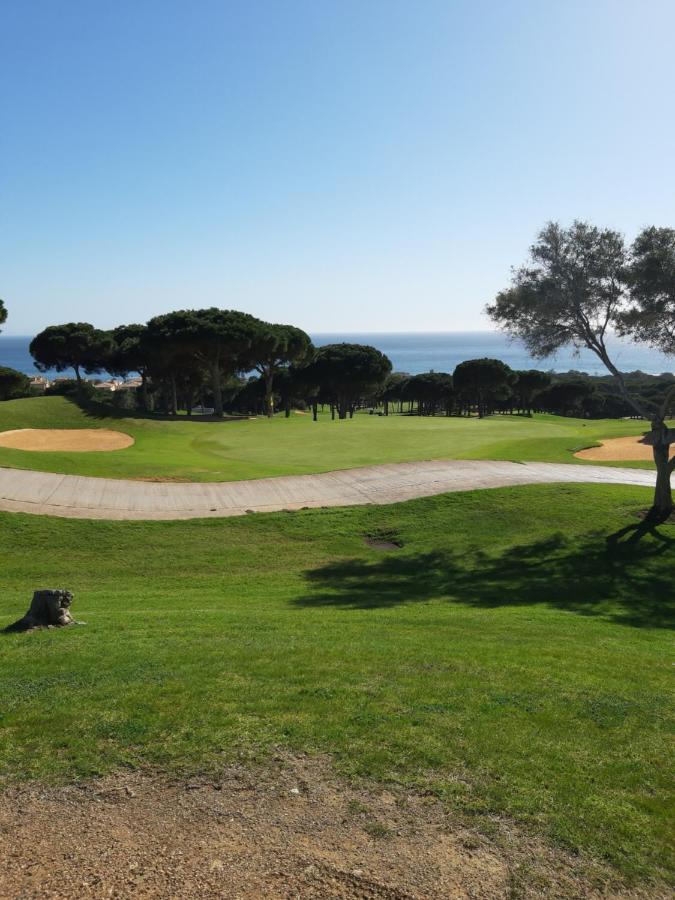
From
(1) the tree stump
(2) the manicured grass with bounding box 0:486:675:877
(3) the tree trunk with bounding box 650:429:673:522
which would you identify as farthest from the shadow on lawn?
(1) the tree stump

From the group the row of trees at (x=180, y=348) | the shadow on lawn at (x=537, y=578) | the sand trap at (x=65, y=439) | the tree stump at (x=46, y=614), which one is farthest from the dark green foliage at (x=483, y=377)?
the tree stump at (x=46, y=614)

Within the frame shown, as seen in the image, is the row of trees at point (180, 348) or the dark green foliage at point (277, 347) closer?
the row of trees at point (180, 348)

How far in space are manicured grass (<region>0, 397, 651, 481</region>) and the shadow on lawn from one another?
44.1 ft

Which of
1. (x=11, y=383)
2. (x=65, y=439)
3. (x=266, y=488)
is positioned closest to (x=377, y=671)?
(x=266, y=488)

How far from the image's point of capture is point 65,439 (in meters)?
43.6

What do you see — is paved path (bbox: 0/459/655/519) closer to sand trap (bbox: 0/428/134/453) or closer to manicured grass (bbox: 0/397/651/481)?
manicured grass (bbox: 0/397/651/481)

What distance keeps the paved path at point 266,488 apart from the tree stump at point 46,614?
38.4ft

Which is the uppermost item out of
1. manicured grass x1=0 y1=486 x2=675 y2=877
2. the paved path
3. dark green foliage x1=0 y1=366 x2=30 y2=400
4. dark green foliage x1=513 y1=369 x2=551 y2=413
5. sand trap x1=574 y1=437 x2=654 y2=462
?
dark green foliage x1=513 y1=369 x2=551 y2=413

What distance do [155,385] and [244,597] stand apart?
216ft

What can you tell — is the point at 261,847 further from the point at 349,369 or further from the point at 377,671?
the point at 349,369

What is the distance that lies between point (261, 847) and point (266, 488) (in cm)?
2385

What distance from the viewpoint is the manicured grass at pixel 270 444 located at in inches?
1265

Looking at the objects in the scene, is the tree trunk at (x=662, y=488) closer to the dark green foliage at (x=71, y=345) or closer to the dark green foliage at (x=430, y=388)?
the dark green foliage at (x=71, y=345)

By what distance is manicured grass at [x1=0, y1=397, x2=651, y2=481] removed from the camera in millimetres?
32125
